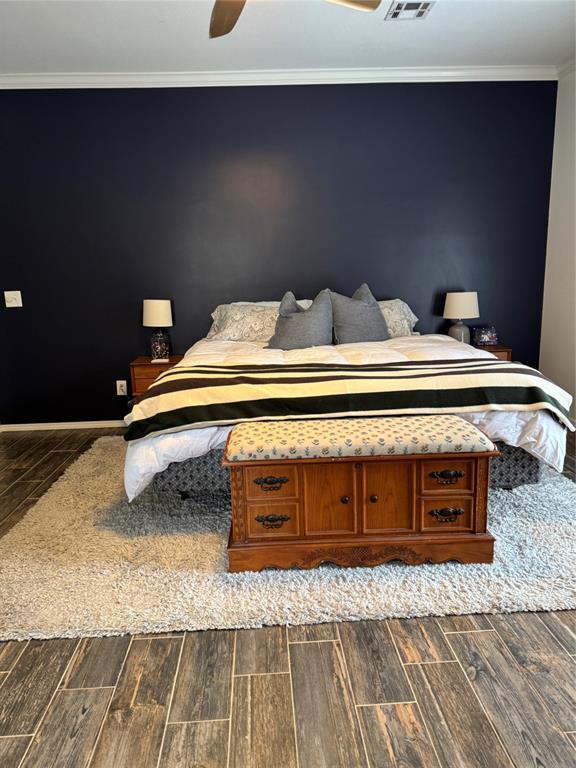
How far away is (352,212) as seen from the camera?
431cm

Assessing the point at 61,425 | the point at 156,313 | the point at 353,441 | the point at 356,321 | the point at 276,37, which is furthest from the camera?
the point at 61,425

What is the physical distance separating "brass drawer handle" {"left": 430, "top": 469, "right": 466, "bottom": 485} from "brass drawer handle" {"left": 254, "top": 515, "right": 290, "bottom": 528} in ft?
2.02

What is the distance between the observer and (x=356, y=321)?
3826 mm

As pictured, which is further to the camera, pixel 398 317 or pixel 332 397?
pixel 398 317

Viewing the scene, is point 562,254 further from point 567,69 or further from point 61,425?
point 61,425

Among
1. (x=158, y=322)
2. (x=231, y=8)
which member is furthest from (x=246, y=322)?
(x=231, y=8)

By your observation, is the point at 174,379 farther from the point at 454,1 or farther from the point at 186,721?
the point at 454,1

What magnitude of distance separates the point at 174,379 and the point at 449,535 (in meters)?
1.49

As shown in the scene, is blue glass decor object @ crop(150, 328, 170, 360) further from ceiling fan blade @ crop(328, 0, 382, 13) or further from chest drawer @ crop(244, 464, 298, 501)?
ceiling fan blade @ crop(328, 0, 382, 13)

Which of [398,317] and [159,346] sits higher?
[398,317]

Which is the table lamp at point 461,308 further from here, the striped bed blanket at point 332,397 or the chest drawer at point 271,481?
the chest drawer at point 271,481

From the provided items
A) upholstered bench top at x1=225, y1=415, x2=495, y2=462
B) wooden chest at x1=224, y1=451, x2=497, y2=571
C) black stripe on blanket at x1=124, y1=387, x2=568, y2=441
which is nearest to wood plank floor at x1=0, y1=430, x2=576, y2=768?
wooden chest at x1=224, y1=451, x2=497, y2=571

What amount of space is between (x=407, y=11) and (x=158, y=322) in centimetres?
255

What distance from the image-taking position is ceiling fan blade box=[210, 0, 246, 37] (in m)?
2.32
